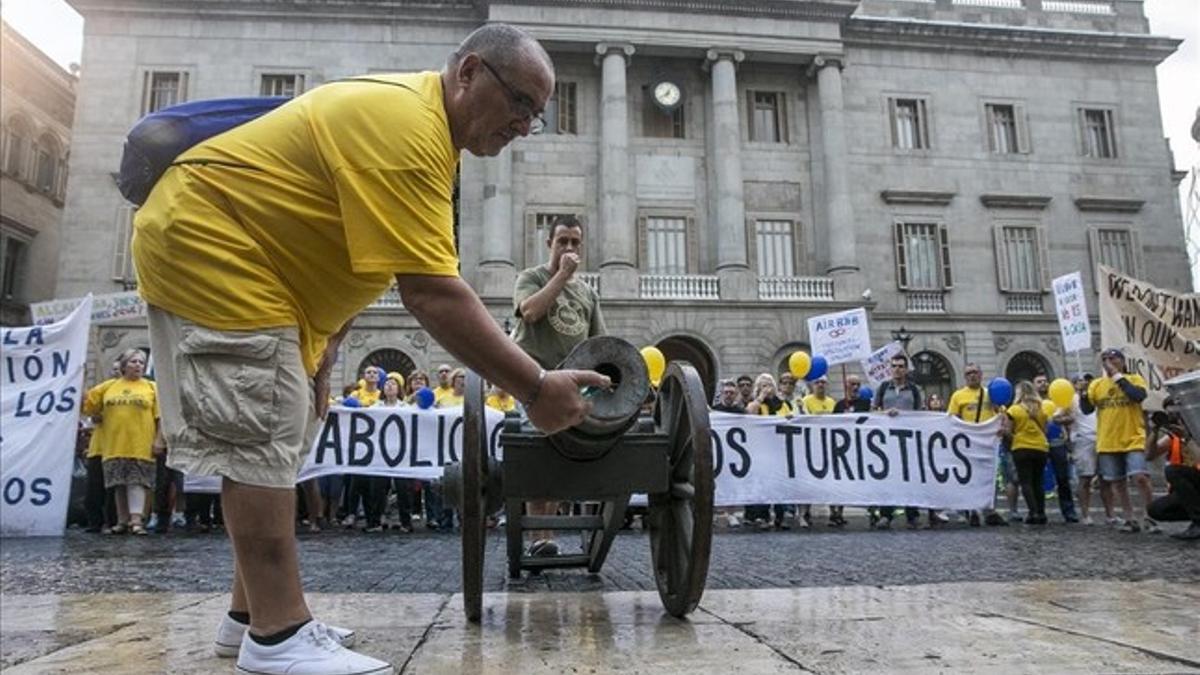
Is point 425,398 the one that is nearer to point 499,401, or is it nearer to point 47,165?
point 499,401

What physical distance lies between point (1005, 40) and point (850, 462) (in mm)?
22188

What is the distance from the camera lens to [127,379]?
9023 millimetres

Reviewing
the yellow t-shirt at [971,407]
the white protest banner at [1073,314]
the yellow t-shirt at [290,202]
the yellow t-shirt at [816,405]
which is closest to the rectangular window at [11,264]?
the yellow t-shirt at [816,405]

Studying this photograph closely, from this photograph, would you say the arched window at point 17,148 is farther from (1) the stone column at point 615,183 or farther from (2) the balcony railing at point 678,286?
(2) the balcony railing at point 678,286

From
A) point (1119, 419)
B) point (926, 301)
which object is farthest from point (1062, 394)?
point (926, 301)

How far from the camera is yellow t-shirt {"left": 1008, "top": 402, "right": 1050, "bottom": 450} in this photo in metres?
9.90

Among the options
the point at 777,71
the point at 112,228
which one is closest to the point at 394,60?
the point at 112,228

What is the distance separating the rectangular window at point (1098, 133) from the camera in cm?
2636

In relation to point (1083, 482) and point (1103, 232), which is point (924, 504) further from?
point (1103, 232)

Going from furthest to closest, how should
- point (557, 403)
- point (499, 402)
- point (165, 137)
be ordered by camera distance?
point (499, 402)
point (165, 137)
point (557, 403)

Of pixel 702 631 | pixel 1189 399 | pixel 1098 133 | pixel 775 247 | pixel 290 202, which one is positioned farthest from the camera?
pixel 1098 133

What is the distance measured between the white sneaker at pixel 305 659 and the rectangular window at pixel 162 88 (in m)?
24.9

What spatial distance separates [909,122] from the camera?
84.4 feet

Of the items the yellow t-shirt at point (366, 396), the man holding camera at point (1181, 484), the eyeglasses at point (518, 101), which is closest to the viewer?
the eyeglasses at point (518, 101)
